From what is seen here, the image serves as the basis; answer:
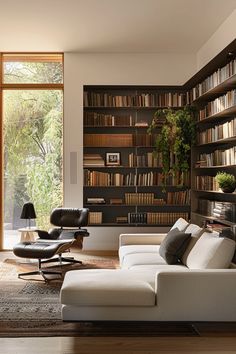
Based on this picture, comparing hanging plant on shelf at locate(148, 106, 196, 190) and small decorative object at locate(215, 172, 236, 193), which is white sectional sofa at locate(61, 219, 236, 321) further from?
hanging plant on shelf at locate(148, 106, 196, 190)

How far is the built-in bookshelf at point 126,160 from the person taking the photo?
888cm

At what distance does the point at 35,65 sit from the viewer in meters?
9.04

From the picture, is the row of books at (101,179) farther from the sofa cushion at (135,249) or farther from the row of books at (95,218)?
the sofa cushion at (135,249)

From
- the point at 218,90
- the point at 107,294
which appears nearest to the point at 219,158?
the point at 218,90

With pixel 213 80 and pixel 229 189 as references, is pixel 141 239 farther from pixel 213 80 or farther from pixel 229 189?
pixel 213 80

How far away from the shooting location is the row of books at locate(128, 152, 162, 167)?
8930 mm

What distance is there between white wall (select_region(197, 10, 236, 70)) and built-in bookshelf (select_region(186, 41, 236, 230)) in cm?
36

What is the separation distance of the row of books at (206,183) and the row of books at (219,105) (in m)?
0.92

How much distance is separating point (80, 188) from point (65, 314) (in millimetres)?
4841

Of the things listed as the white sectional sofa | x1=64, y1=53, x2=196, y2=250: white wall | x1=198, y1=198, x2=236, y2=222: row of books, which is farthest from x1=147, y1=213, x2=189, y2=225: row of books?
the white sectional sofa

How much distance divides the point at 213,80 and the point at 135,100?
6.83 ft

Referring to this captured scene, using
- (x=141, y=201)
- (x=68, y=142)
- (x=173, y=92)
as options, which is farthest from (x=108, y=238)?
(x=173, y=92)

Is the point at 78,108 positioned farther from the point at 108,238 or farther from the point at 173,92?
the point at 108,238

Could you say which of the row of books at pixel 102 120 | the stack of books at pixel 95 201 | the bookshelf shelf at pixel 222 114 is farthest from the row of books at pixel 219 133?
the stack of books at pixel 95 201
